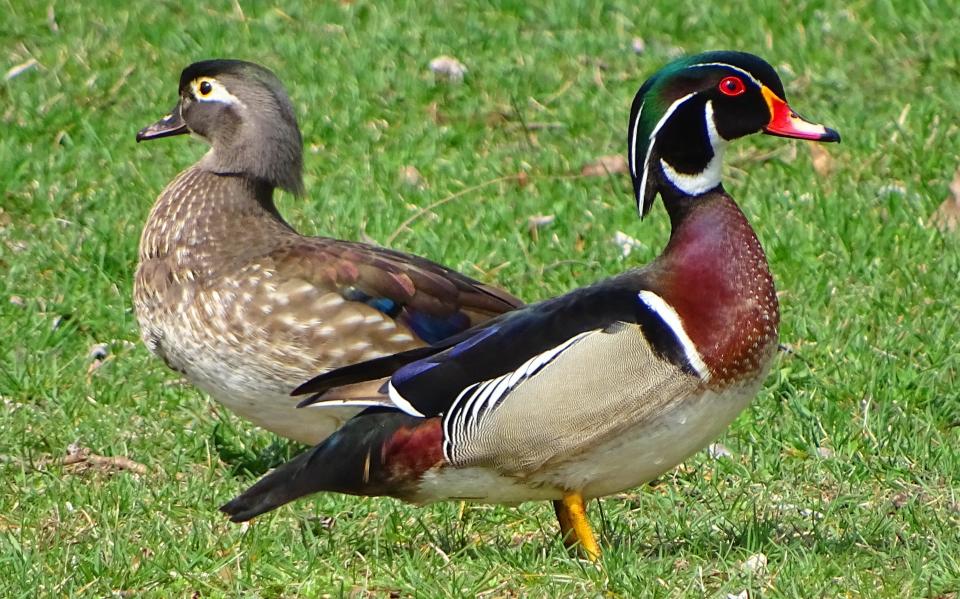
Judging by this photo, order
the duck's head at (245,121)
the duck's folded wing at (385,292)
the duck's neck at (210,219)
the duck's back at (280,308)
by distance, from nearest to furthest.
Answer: the duck's back at (280,308), the duck's folded wing at (385,292), the duck's neck at (210,219), the duck's head at (245,121)

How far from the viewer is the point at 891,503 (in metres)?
4.37

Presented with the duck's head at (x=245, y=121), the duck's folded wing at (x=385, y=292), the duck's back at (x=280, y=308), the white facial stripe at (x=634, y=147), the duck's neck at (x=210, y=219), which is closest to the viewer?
the white facial stripe at (x=634, y=147)

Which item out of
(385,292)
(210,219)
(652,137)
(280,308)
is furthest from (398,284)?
(652,137)

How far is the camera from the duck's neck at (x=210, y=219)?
5.08m

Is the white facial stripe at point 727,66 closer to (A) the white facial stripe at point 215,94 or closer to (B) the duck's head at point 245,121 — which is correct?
(B) the duck's head at point 245,121

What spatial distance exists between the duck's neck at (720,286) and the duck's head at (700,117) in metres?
0.08

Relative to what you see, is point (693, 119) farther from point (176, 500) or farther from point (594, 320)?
point (176, 500)

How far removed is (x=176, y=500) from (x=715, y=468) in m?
1.52

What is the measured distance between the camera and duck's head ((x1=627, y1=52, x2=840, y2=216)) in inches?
154

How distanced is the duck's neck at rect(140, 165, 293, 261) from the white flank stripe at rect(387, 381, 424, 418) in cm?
131

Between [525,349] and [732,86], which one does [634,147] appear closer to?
[732,86]

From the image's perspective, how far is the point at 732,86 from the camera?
3936 millimetres

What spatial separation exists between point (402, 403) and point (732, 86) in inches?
43.3

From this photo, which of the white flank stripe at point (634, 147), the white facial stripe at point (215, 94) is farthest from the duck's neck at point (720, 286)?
the white facial stripe at point (215, 94)
